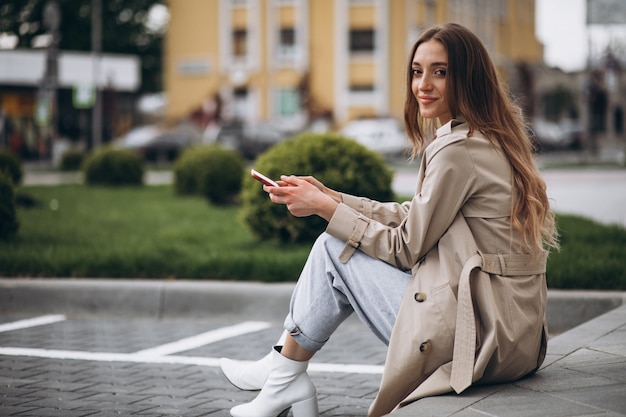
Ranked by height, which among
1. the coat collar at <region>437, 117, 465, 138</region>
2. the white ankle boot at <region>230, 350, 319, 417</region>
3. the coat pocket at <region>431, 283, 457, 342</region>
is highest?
the coat collar at <region>437, 117, 465, 138</region>

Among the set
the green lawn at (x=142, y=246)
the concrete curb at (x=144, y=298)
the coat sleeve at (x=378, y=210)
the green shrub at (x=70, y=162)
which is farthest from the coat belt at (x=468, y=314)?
the green shrub at (x=70, y=162)

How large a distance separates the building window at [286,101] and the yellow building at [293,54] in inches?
2.1

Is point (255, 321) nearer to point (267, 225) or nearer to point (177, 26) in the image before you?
point (267, 225)

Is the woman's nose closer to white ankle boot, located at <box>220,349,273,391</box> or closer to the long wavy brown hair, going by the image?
the long wavy brown hair

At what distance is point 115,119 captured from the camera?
44281 mm

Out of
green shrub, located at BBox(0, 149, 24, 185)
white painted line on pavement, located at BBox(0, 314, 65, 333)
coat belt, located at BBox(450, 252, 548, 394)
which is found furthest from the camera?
green shrub, located at BBox(0, 149, 24, 185)

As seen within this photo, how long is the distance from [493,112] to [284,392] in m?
1.31

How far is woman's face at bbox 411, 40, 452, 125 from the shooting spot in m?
3.62

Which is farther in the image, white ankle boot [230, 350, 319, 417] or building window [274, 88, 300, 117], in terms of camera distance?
building window [274, 88, 300, 117]

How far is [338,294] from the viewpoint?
12.0 ft

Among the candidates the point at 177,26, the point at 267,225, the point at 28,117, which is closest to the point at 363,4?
the point at 177,26

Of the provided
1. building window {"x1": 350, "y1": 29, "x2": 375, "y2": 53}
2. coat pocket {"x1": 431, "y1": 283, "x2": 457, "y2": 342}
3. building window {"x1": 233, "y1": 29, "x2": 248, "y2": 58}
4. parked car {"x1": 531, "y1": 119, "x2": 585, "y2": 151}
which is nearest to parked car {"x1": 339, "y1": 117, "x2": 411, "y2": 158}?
parked car {"x1": 531, "y1": 119, "x2": 585, "y2": 151}

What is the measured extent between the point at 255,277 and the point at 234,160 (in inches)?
318

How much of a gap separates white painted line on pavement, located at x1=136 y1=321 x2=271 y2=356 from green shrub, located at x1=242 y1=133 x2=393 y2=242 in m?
1.47
